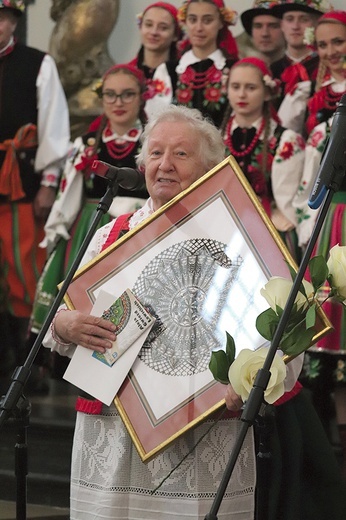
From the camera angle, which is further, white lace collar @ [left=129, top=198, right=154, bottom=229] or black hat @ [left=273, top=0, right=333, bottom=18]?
black hat @ [left=273, top=0, right=333, bottom=18]

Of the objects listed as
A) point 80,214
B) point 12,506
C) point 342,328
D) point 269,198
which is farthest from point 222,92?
point 12,506

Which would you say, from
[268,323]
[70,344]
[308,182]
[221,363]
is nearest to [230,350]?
[221,363]

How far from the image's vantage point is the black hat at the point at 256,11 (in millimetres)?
5355

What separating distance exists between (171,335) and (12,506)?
2213mm

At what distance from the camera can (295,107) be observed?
5008 millimetres

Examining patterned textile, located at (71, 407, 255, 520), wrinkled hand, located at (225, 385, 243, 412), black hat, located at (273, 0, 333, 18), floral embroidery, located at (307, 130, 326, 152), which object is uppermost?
black hat, located at (273, 0, 333, 18)

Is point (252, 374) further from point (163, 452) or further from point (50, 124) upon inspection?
point (50, 124)

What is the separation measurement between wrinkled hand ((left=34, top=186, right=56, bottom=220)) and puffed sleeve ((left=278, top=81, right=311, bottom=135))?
140 cm

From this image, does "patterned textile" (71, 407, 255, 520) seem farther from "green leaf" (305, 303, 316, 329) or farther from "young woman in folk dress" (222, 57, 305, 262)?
"young woman in folk dress" (222, 57, 305, 262)

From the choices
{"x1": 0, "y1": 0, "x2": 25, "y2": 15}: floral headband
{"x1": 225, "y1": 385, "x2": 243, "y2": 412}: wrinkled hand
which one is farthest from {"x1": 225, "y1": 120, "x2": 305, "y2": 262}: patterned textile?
{"x1": 225, "y1": 385, "x2": 243, "y2": 412}: wrinkled hand

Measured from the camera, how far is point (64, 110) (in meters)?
5.80

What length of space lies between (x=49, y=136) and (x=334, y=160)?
12.4 ft

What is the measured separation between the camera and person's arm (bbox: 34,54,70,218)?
570cm

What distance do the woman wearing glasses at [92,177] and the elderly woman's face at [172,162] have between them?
2.41 meters
